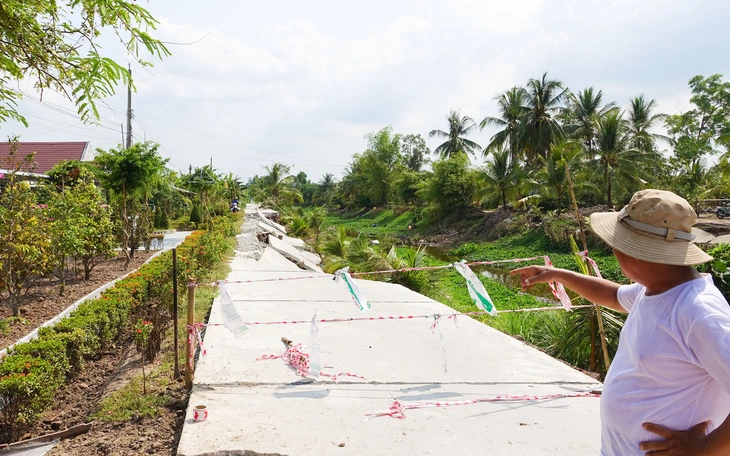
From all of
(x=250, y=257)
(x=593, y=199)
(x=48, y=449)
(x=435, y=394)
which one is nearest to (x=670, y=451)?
(x=435, y=394)

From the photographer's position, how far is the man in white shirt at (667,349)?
129 cm

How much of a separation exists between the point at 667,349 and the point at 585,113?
33390 millimetres

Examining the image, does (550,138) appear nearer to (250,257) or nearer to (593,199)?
(593,199)

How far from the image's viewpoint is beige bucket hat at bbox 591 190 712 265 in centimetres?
145

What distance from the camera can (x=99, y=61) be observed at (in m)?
2.32

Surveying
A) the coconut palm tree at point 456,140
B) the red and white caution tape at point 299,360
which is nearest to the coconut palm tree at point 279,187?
the coconut palm tree at point 456,140

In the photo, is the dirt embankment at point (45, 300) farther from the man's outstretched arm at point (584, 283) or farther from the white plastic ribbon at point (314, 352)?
the man's outstretched arm at point (584, 283)

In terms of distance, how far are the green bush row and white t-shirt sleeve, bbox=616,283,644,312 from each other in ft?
12.3

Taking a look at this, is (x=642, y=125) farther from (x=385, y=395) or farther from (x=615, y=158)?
(x=385, y=395)

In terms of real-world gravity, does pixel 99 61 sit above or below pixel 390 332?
above

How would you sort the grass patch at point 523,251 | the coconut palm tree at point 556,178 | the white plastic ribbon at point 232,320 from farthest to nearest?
the coconut palm tree at point 556,178 → the grass patch at point 523,251 → the white plastic ribbon at point 232,320

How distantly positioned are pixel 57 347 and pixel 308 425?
2347mm

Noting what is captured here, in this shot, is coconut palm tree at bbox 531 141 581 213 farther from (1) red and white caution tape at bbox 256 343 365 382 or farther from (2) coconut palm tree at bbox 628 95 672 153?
(1) red and white caution tape at bbox 256 343 365 382

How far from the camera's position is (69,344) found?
417 cm
